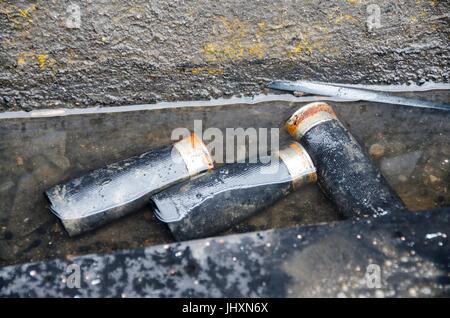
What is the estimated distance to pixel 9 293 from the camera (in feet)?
6.57

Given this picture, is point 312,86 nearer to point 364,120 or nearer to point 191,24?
point 364,120

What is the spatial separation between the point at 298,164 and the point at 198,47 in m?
0.87

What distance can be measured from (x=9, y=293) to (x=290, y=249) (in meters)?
1.09

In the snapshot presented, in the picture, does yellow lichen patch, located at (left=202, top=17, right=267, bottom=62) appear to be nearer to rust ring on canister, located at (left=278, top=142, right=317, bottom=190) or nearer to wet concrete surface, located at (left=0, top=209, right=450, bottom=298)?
rust ring on canister, located at (left=278, top=142, right=317, bottom=190)

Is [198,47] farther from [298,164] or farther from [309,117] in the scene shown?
[298,164]

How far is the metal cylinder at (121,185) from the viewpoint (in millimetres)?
2596

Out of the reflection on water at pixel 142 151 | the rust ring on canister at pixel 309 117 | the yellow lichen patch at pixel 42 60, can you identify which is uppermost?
the yellow lichen patch at pixel 42 60

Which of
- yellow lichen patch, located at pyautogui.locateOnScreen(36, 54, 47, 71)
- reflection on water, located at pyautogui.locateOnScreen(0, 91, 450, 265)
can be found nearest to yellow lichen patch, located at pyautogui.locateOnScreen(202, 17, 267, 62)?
reflection on water, located at pyautogui.locateOnScreen(0, 91, 450, 265)

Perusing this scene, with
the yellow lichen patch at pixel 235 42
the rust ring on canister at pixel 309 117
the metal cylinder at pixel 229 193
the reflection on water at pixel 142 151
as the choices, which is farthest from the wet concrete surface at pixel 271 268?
A: the yellow lichen patch at pixel 235 42

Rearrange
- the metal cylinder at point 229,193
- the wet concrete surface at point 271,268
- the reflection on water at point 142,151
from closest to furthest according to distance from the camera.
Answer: the wet concrete surface at point 271,268
the metal cylinder at point 229,193
the reflection on water at point 142,151

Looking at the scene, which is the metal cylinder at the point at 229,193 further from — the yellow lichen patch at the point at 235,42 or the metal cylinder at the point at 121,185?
the yellow lichen patch at the point at 235,42

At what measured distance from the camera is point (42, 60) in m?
2.90

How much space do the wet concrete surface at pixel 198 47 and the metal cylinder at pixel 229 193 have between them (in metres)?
0.64
